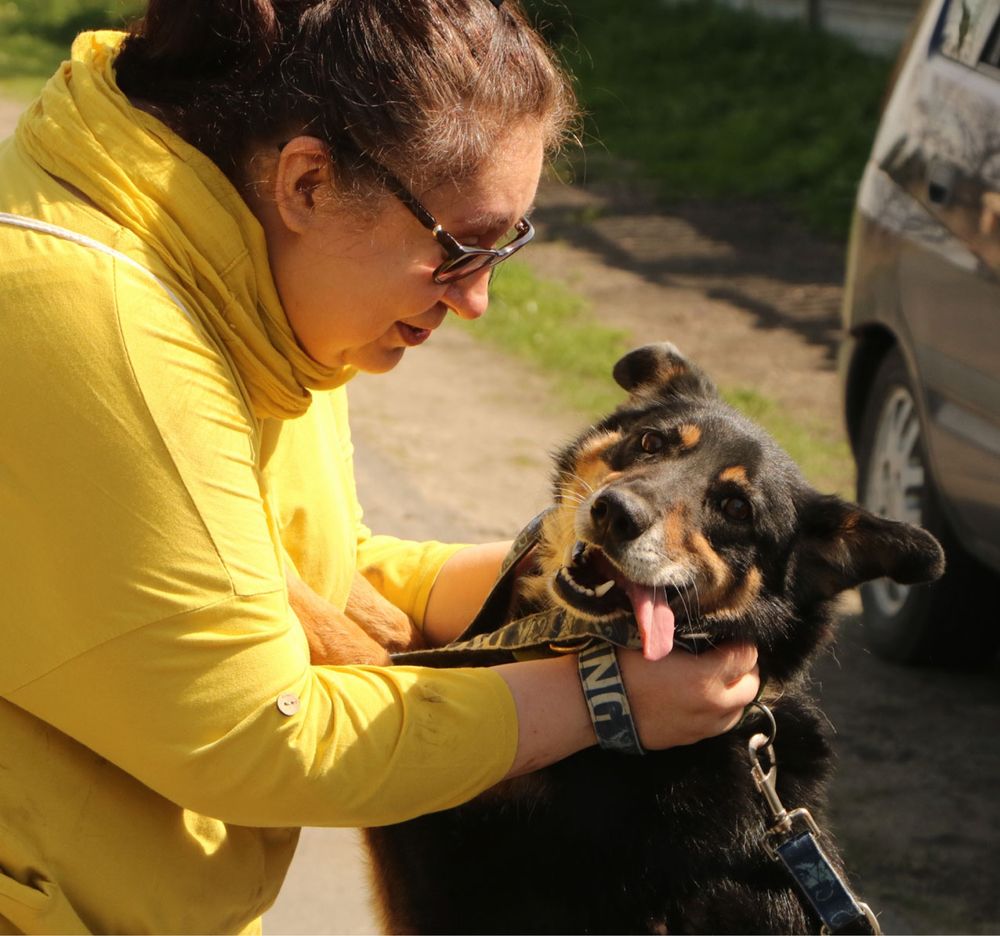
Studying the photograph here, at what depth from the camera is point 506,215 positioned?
1.97 m

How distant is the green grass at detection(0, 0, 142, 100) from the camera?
15617 mm

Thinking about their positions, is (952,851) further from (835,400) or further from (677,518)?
(835,400)

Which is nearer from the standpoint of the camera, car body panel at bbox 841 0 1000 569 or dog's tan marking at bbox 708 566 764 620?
dog's tan marking at bbox 708 566 764 620

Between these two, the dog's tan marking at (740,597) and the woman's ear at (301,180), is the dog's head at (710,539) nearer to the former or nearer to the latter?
the dog's tan marking at (740,597)

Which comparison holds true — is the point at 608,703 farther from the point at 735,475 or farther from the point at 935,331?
the point at 935,331

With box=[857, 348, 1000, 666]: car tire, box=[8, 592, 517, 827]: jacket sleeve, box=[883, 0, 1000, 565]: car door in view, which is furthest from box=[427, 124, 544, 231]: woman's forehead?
box=[857, 348, 1000, 666]: car tire

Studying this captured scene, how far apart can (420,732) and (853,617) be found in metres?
3.47

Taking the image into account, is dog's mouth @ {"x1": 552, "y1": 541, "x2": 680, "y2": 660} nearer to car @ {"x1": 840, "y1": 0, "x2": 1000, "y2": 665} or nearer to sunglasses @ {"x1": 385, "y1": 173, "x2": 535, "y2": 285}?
sunglasses @ {"x1": 385, "y1": 173, "x2": 535, "y2": 285}

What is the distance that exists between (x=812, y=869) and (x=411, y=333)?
3.43 feet

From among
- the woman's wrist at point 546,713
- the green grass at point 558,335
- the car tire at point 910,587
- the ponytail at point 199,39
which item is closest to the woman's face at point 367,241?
the ponytail at point 199,39

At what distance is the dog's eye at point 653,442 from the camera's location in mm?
2787

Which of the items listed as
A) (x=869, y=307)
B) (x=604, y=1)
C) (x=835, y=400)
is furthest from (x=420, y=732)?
(x=604, y=1)

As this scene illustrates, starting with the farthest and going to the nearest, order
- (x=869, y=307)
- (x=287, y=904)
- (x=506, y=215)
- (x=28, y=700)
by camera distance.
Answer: (x=869, y=307)
(x=287, y=904)
(x=506, y=215)
(x=28, y=700)

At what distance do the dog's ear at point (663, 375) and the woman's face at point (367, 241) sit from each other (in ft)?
3.40
